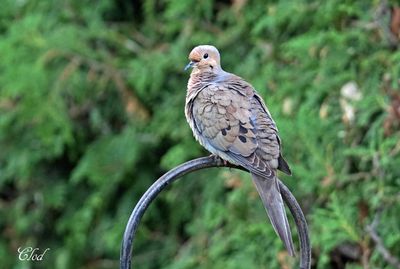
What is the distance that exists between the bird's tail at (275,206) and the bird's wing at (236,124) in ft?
0.51

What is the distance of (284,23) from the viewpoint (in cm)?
451

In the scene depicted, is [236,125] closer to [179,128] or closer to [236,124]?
[236,124]

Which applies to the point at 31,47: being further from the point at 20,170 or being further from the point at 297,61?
the point at 297,61

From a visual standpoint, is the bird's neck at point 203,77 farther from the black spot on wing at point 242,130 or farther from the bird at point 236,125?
the black spot on wing at point 242,130

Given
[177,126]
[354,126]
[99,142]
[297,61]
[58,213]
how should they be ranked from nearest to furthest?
1. [354,126]
2. [297,61]
3. [177,126]
4. [99,142]
5. [58,213]

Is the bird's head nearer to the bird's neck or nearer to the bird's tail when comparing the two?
the bird's neck

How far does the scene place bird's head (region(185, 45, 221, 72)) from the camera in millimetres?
3371

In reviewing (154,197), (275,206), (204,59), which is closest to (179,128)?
(204,59)

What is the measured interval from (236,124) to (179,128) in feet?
5.68

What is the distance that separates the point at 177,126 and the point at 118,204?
0.73m

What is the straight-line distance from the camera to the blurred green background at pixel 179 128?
3.63 m

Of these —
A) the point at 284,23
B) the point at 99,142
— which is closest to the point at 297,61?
the point at 284,23

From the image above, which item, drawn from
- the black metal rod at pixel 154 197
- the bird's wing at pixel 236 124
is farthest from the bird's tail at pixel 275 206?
the bird's wing at pixel 236 124

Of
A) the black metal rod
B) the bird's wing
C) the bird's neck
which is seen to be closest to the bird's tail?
the black metal rod
